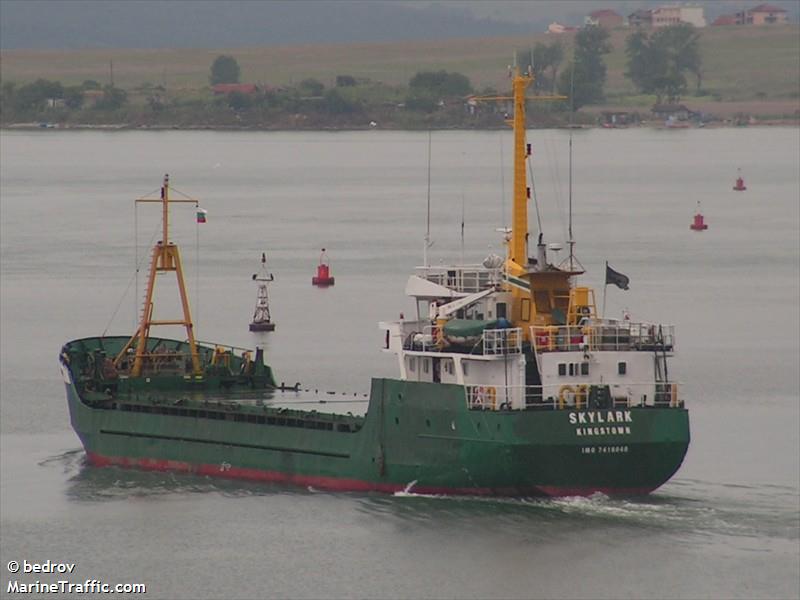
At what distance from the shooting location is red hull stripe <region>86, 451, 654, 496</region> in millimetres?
46031

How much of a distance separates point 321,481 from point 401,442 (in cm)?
250

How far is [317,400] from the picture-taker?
53625 mm

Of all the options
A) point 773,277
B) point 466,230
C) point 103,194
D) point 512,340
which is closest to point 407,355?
point 512,340

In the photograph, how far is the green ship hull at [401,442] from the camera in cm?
4547

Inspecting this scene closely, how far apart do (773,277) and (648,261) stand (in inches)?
280

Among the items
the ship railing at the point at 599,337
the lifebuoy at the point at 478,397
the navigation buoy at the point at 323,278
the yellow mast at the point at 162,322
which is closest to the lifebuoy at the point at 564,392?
the ship railing at the point at 599,337

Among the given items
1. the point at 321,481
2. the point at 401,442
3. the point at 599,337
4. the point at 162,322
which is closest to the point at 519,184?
the point at 599,337

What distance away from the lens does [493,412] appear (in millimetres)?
45594

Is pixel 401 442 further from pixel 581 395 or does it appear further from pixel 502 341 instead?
pixel 581 395

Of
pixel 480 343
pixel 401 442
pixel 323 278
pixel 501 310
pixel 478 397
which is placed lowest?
pixel 401 442

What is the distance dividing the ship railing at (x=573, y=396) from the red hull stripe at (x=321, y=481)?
5.30 ft

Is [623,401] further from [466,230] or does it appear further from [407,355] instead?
[466,230]

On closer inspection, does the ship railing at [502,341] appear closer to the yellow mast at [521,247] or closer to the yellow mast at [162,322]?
the yellow mast at [521,247]

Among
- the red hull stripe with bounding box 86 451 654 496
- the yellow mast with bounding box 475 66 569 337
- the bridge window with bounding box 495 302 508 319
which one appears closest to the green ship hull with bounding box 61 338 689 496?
the red hull stripe with bounding box 86 451 654 496
